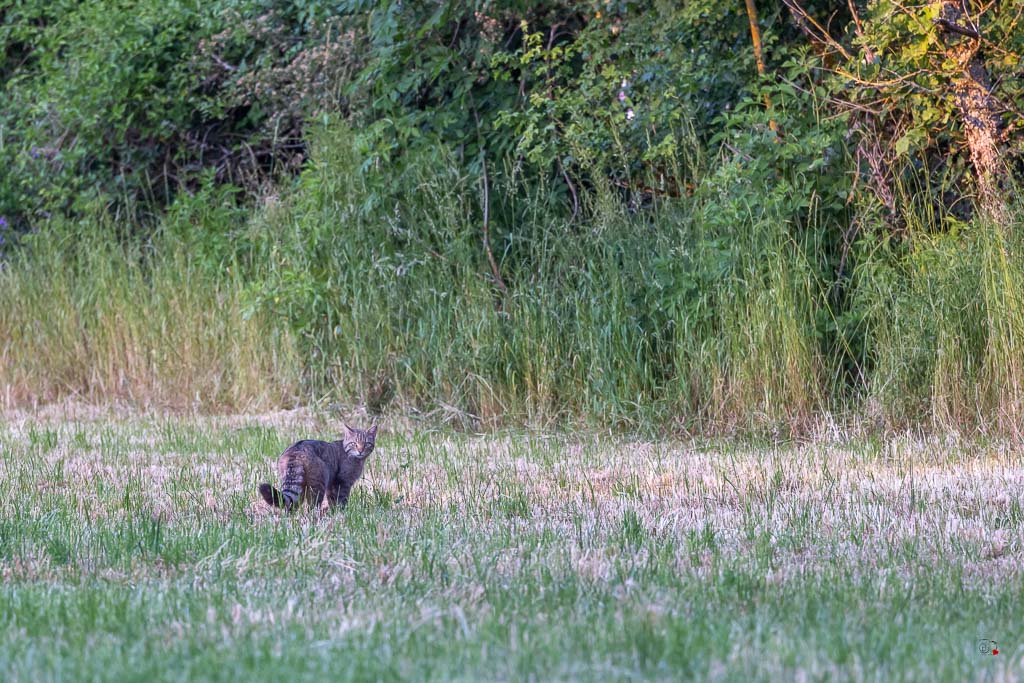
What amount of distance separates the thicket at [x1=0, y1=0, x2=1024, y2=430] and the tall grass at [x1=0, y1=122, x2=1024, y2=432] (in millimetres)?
23

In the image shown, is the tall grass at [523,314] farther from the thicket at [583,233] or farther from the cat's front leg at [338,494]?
the cat's front leg at [338,494]

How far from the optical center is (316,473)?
572 cm

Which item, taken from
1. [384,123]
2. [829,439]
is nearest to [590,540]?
[829,439]

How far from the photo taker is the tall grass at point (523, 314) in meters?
8.15

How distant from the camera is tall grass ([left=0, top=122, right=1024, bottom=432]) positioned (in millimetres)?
8148

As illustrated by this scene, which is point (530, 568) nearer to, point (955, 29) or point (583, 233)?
point (955, 29)

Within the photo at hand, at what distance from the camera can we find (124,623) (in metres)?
3.72

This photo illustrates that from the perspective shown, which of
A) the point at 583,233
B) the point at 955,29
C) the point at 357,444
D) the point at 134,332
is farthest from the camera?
the point at 134,332

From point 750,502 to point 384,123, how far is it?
560cm

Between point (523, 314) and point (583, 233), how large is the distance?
89 centimetres

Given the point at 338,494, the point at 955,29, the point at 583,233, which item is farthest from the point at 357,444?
the point at 955,29

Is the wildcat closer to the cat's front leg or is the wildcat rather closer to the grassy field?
the cat's front leg

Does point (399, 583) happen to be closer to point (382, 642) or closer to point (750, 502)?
point (382, 642)

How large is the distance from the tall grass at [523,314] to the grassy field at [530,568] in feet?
3.21
